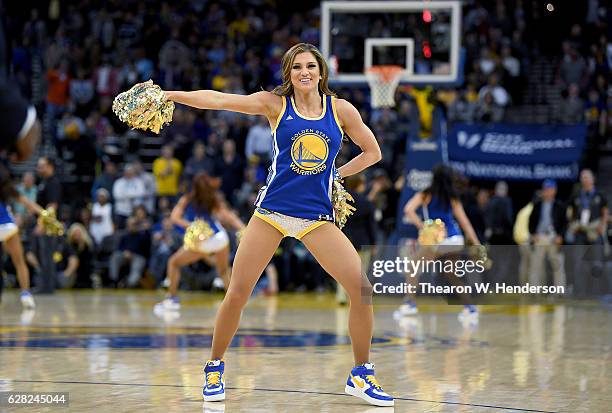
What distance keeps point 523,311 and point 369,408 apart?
8.86 meters

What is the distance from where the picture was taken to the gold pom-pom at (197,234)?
14.8 metres

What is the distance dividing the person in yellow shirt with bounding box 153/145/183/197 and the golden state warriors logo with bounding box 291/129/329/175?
14.6m

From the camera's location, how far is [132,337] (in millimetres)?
11391

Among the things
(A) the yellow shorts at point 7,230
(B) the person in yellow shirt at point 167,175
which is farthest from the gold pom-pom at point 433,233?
(B) the person in yellow shirt at point 167,175

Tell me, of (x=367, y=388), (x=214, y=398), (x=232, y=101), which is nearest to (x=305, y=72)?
(x=232, y=101)

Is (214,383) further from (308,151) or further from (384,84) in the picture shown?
(384,84)

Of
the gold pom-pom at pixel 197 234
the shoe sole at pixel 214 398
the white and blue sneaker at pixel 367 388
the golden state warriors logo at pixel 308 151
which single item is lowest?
the shoe sole at pixel 214 398

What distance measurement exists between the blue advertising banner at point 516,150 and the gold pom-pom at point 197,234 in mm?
7038

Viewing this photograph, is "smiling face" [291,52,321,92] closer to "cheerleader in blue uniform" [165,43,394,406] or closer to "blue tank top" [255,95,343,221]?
"cheerleader in blue uniform" [165,43,394,406]

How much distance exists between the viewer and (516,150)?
2041 centimetres

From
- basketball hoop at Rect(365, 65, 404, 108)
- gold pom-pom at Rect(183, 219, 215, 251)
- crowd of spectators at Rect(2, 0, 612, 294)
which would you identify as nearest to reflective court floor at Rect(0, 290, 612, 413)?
gold pom-pom at Rect(183, 219, 215, 251)

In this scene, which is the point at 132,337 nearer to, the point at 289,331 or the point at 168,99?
the point at 289,331

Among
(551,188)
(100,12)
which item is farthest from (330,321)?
(100,12)

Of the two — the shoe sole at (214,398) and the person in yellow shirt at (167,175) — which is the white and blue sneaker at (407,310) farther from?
the person in yellow shirt at (167,175)
